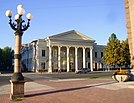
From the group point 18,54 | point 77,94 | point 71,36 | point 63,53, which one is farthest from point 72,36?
point 18,54

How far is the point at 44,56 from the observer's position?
70938 millimetres

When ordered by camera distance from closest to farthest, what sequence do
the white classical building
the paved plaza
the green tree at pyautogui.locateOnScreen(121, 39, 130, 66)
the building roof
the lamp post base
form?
1. the paved plaza
2. the lamp post base
3. the green tree at pyautogui.locateOnScreen(121, 39, 130, 66)
4. the white classical building
5. the building roof

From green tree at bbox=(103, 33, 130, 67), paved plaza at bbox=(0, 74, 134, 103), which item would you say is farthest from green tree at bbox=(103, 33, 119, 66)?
paved plaza at bbox=(0, 74, 134, 103)

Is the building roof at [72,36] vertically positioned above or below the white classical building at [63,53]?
→ above

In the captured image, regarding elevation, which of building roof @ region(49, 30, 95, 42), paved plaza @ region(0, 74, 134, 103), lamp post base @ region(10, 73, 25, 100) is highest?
building roof @ region(49, 30, 95, 42)

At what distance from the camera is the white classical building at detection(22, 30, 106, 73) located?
69562mm

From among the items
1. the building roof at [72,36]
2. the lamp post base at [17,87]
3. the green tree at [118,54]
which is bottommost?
the lamp post base at [17,87]

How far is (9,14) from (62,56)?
2387 inches

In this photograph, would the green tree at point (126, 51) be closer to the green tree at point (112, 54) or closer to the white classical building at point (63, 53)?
the green tree at point (112, 54)

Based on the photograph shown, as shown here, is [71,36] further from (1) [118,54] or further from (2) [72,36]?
(1) [118,54]

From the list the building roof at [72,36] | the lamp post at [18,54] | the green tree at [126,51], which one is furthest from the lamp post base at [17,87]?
the building roof at [72,36]

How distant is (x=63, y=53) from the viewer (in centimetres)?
7438

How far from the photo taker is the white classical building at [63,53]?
69.6 metres

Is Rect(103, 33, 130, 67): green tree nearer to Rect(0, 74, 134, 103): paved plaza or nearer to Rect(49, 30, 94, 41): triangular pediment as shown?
Rect(0, 74, 134, 103): paved plaza
